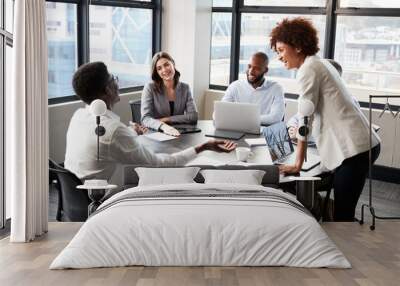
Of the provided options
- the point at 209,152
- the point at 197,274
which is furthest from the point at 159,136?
the point at 197,274

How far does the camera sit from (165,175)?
3666 mm

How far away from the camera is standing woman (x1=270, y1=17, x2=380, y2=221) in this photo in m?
3.69

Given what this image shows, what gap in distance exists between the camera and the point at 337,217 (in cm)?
395

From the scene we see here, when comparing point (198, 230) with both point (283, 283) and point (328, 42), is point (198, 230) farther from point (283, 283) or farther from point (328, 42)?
point (328, 42)

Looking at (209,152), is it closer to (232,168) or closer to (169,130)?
(232,168)

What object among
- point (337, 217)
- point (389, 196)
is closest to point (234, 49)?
point (389, 196)

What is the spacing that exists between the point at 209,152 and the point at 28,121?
4.26ft

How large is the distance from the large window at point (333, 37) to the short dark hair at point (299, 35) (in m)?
2.89

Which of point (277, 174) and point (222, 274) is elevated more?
point (277, 174)

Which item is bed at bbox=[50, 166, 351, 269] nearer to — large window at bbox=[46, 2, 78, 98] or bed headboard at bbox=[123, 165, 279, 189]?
bed headboard at bbox=[123, 165, 279, 189]

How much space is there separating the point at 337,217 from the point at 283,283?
1.44 metres

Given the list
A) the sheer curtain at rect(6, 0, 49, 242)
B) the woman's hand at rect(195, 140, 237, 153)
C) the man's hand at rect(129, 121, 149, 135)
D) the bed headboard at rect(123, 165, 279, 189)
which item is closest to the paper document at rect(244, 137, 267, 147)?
the woman's hand at rect(195, 140, 237, 153)

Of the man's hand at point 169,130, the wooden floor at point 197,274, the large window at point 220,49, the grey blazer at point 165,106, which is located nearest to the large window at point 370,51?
the large window at point 220,49

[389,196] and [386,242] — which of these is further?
[389,196]
